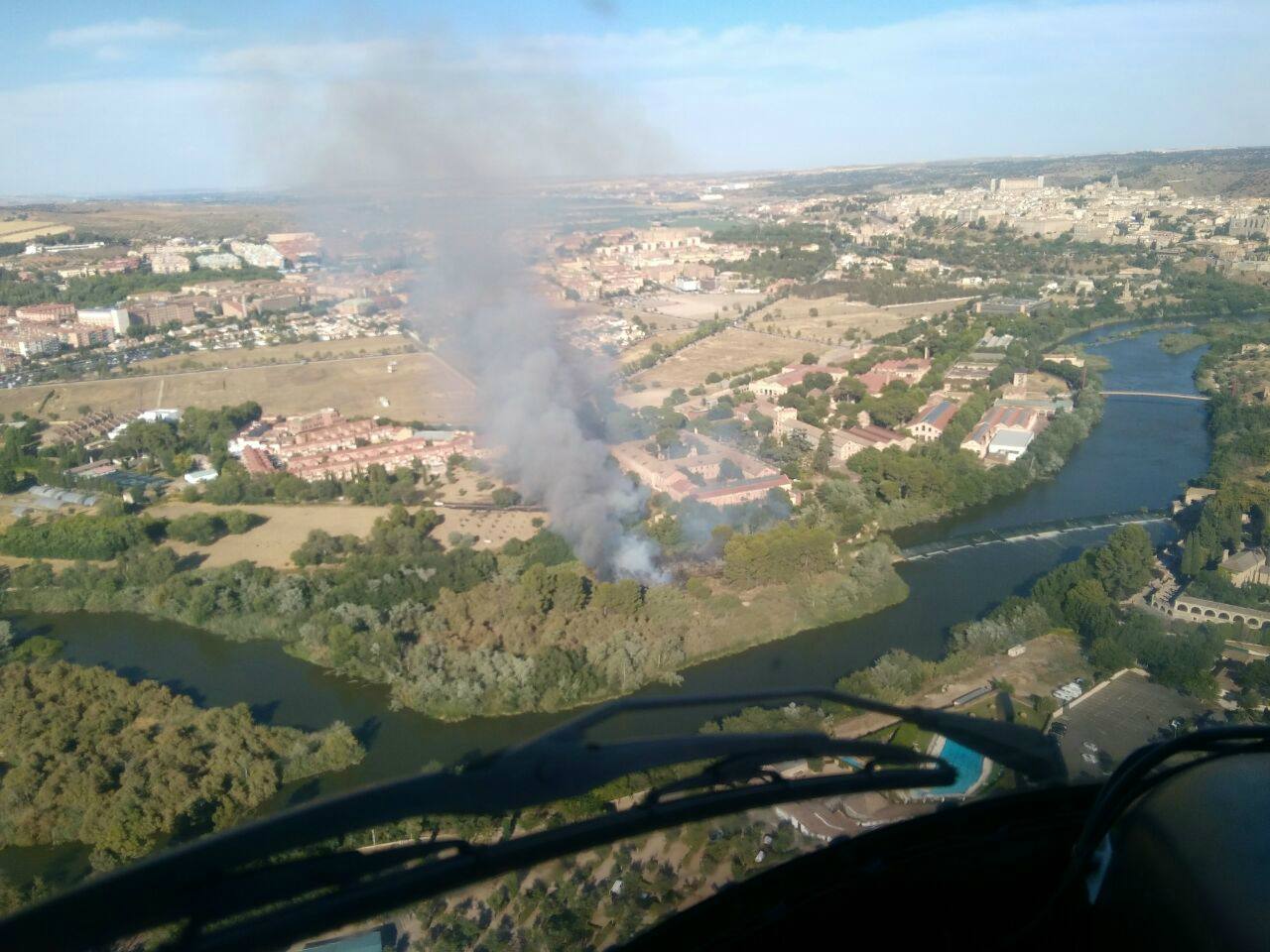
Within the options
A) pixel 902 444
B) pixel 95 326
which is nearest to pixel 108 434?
pixel 95 326

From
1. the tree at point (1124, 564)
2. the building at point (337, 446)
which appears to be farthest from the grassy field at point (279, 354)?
the tree at point (1124, 564)

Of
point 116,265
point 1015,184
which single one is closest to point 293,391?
point 116,265

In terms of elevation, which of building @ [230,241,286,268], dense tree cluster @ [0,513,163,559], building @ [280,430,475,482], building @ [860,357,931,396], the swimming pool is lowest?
dense tree cluster @ [0,513,163,559]

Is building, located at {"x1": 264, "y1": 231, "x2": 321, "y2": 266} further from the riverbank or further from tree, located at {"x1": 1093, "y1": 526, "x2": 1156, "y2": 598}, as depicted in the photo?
tree, located at {"x1": 1093, "y1": 526, "x2": 1156, "y2": 598}

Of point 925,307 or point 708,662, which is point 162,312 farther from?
point 708,662

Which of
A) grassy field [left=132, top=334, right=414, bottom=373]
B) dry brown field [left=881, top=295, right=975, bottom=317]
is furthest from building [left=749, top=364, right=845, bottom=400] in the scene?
grassy field [left=132, top=334, right=414, bottom=373]

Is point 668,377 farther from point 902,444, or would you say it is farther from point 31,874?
point 31,874

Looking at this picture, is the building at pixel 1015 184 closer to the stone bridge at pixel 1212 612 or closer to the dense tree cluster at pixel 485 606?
the stone bridge at pixel 1212 612
